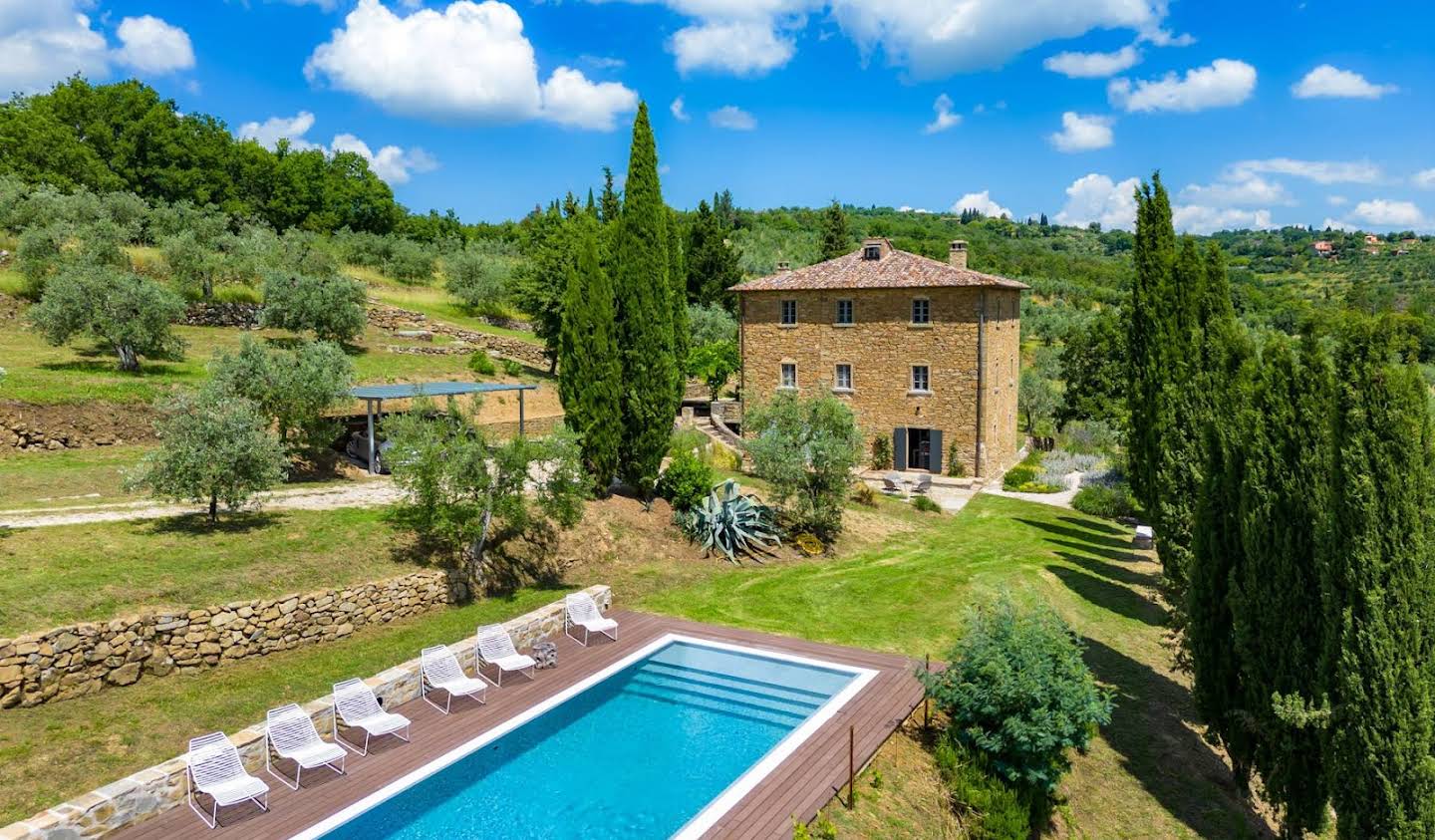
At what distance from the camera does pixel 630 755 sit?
10.9m

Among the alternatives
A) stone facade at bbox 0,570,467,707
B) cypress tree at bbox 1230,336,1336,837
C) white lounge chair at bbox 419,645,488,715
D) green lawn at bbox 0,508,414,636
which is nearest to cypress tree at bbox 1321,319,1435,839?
cypress tree at bbox 1230,336,1336,837

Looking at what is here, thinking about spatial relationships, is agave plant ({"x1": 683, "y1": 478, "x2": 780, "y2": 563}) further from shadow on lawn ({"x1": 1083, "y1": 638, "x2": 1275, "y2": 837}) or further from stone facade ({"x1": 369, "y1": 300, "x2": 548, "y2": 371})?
stone facade ({"x1": 369, "y1": 300, "x2": 548, "y2": 371})

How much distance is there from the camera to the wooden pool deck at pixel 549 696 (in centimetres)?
877

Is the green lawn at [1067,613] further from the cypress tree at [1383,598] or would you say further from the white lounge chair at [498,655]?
the white lounge chair at [498,655]

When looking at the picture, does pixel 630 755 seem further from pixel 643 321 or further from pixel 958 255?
pixel 958 255

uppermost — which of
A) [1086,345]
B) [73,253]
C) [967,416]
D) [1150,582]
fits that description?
[73,253]

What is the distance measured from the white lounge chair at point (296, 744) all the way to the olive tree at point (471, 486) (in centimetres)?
541

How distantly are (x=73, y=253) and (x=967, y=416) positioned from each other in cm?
3573

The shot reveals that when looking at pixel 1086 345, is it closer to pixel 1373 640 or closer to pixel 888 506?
pixel 888 506

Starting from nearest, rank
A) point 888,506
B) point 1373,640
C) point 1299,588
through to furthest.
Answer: point 1373,640 < point 1299,588 < point 888,506

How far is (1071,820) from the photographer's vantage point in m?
10.3

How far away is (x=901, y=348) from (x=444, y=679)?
A: 1003 inches

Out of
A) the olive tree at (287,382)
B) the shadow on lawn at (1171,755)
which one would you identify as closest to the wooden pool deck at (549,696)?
the shadow on lawn at (1171,755)

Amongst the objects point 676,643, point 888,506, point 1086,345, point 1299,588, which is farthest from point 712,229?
point 1299,588
